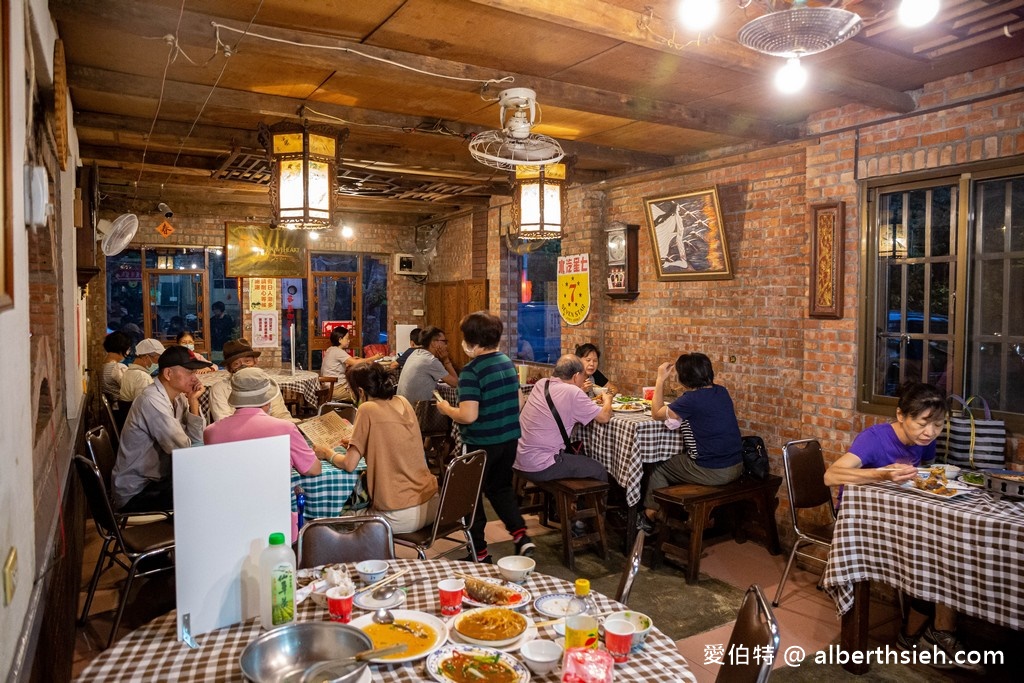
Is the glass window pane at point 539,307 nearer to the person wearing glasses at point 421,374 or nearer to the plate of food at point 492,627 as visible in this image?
the person wearing glasses at point 421,374

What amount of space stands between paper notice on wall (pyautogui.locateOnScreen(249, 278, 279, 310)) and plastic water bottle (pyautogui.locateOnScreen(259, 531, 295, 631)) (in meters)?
9.45

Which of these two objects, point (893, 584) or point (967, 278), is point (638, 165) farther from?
point (893, 584)

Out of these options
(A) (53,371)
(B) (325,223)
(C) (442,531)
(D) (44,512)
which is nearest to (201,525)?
(D) (44,512)

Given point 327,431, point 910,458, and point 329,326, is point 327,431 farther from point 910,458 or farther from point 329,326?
point 329,326

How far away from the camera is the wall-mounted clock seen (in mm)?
6504

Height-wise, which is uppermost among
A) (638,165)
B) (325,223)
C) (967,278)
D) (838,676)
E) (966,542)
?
(638,165)

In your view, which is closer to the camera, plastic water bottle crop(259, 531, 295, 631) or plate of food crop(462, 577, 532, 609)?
plastic water bottle crop(259, 531, 295, 631)

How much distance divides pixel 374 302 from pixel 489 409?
7.87 m

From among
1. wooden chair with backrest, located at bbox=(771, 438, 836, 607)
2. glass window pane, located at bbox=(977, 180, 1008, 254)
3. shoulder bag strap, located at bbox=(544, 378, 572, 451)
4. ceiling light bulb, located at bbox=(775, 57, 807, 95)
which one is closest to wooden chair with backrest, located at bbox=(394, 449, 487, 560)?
shoulder bag strap, located at bbox=(544, 378, 572, 451)

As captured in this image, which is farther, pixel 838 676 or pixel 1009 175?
pixel 1009 175

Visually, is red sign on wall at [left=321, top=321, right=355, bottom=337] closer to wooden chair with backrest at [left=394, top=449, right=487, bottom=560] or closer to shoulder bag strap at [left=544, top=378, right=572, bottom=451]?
shoulder bag strap at [left=544, top=378, right=572, bottom=451]

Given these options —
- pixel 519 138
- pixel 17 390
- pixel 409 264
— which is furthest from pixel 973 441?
pixel 409 264

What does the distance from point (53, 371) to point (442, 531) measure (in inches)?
86.1

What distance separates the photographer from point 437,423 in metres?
6.40
